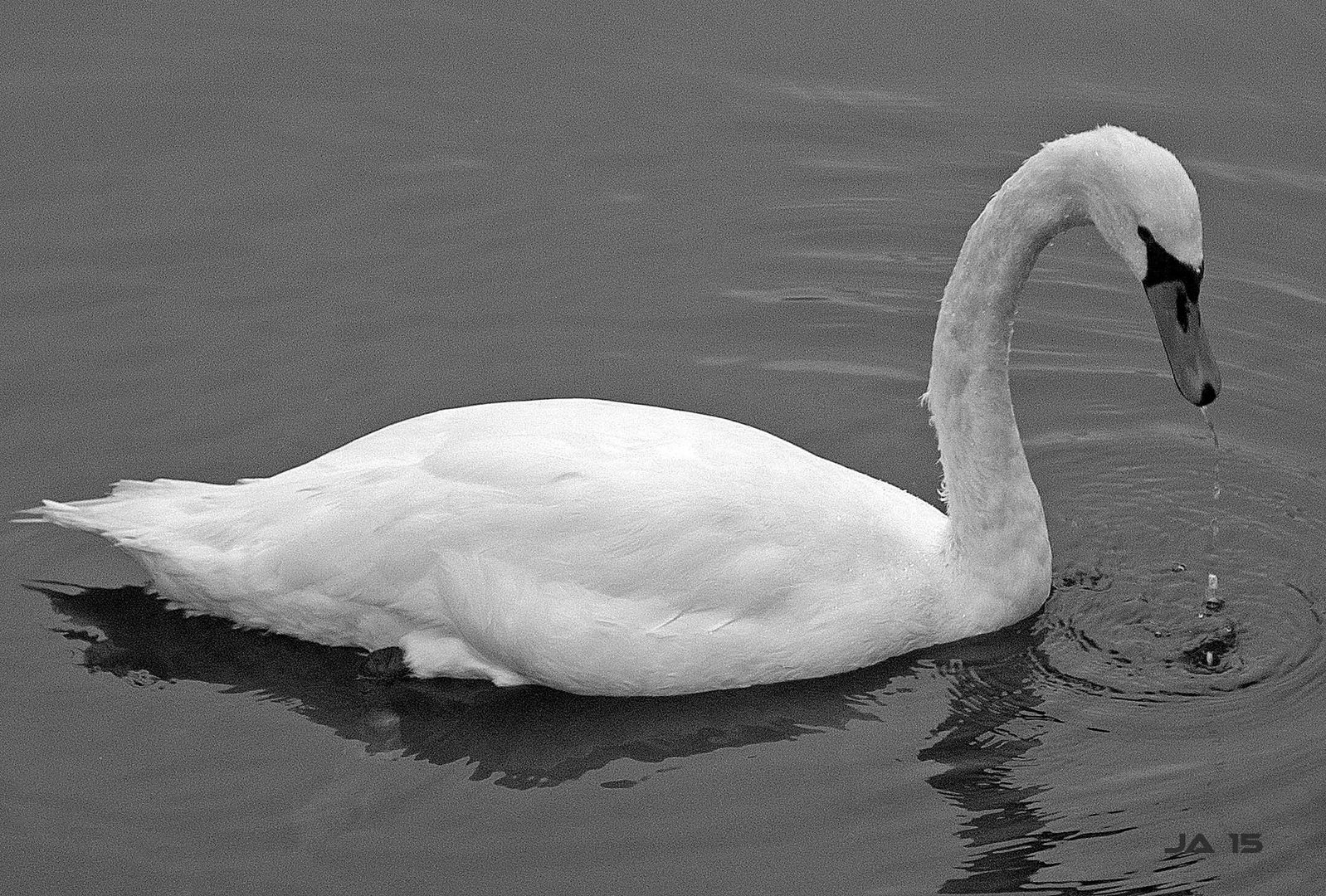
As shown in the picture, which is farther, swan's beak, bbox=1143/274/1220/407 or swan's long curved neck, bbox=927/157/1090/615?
swan's long curved neck, bbox=927/157/1090/615

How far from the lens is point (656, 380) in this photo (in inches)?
462

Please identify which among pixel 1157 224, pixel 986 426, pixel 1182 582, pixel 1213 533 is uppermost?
pixel 1157 224

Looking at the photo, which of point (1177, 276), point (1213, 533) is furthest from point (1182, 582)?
point (1177, 276)

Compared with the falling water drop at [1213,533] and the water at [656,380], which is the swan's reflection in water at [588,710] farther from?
the falling water drop at [1213,533]

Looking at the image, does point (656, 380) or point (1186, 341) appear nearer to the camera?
point (1186, 341)

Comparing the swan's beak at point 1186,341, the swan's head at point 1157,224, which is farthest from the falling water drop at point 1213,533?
the swan's head at point 1157,224

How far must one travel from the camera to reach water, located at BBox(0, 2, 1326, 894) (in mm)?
8562

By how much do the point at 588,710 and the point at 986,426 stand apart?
7.34ft

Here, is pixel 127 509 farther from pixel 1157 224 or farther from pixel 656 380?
pixel 1157 224

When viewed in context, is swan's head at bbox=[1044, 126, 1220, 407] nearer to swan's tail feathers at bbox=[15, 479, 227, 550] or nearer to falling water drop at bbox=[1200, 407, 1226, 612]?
falling water drop at bbox=[1200, 407, 1226, 612]

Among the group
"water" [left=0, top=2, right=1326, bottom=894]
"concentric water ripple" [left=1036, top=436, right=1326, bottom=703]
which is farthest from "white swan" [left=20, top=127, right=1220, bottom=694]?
"concentric water ripple" [left=1036, top=436, right=1326, bottom=703]

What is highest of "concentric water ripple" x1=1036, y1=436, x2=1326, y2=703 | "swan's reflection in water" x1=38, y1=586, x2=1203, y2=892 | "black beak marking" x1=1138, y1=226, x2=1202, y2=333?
"black beak marking" x1=1138, y1=226, x2=1202, y2=333

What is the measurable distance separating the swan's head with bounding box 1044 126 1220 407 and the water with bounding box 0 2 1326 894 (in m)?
1.51

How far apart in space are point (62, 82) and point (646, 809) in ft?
25.2
